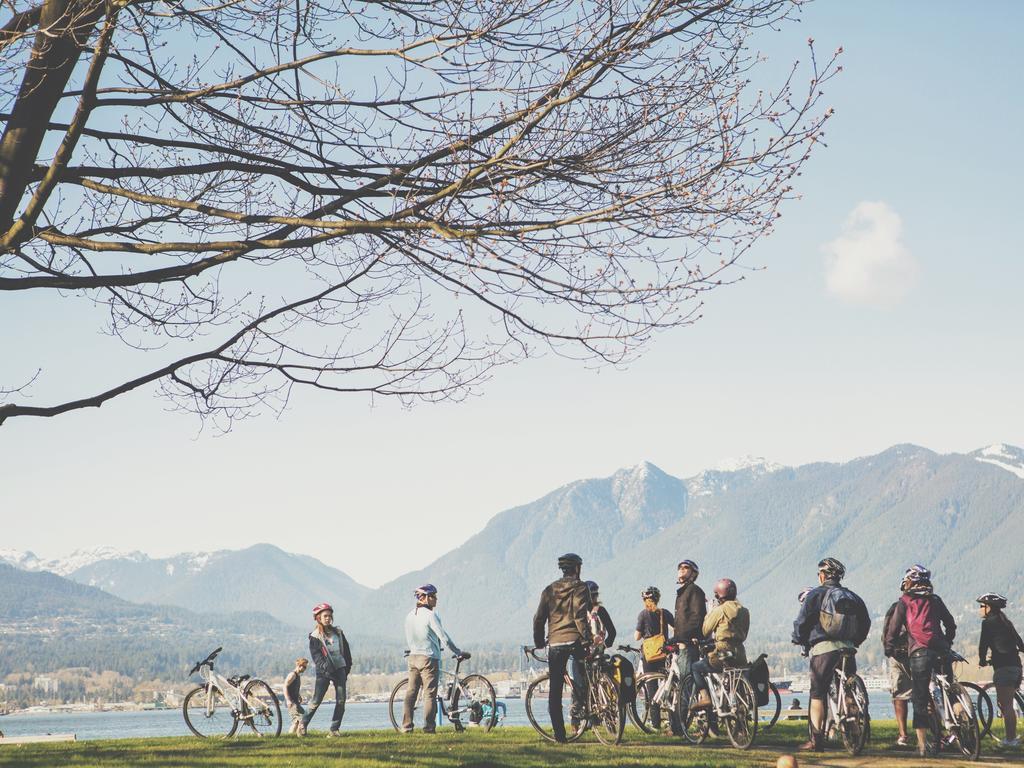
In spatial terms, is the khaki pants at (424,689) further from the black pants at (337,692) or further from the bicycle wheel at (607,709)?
the bicycle wheel at (607,709)

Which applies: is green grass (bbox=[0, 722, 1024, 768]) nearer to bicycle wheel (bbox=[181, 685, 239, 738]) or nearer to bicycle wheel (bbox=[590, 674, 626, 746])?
bicycle wheel (bbox=[590, 674, 626, 746])

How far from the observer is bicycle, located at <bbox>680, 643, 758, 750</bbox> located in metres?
14.8

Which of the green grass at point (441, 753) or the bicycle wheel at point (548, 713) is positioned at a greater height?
the bicycle wheel at point (548, 713)

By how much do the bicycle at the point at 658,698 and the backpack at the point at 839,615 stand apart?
2.54m

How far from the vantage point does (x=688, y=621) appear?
16.0 meters

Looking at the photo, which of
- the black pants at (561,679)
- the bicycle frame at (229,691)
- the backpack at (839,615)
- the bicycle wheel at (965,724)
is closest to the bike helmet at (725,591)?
the backpack at (839,615)

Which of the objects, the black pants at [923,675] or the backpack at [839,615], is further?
the black pants at [923,675]

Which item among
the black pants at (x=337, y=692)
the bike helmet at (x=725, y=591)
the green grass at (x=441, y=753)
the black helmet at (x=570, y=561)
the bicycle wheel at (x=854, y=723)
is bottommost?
the green grass at (x=441, y=753)

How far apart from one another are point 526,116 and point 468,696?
11627mm

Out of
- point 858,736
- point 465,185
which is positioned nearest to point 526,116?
point 465,185

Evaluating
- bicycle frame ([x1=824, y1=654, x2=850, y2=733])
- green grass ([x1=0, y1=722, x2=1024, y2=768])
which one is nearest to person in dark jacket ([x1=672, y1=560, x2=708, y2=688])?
green grass ([x1=0, y1=722, x2=1024, y2=768])

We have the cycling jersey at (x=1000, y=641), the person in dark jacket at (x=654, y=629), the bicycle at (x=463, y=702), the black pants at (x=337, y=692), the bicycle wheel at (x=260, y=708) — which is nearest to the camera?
the cycling jersey at (x=1000, y=641)

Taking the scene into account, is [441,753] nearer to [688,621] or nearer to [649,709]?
[688,621]

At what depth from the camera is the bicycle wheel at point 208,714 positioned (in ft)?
59.4
